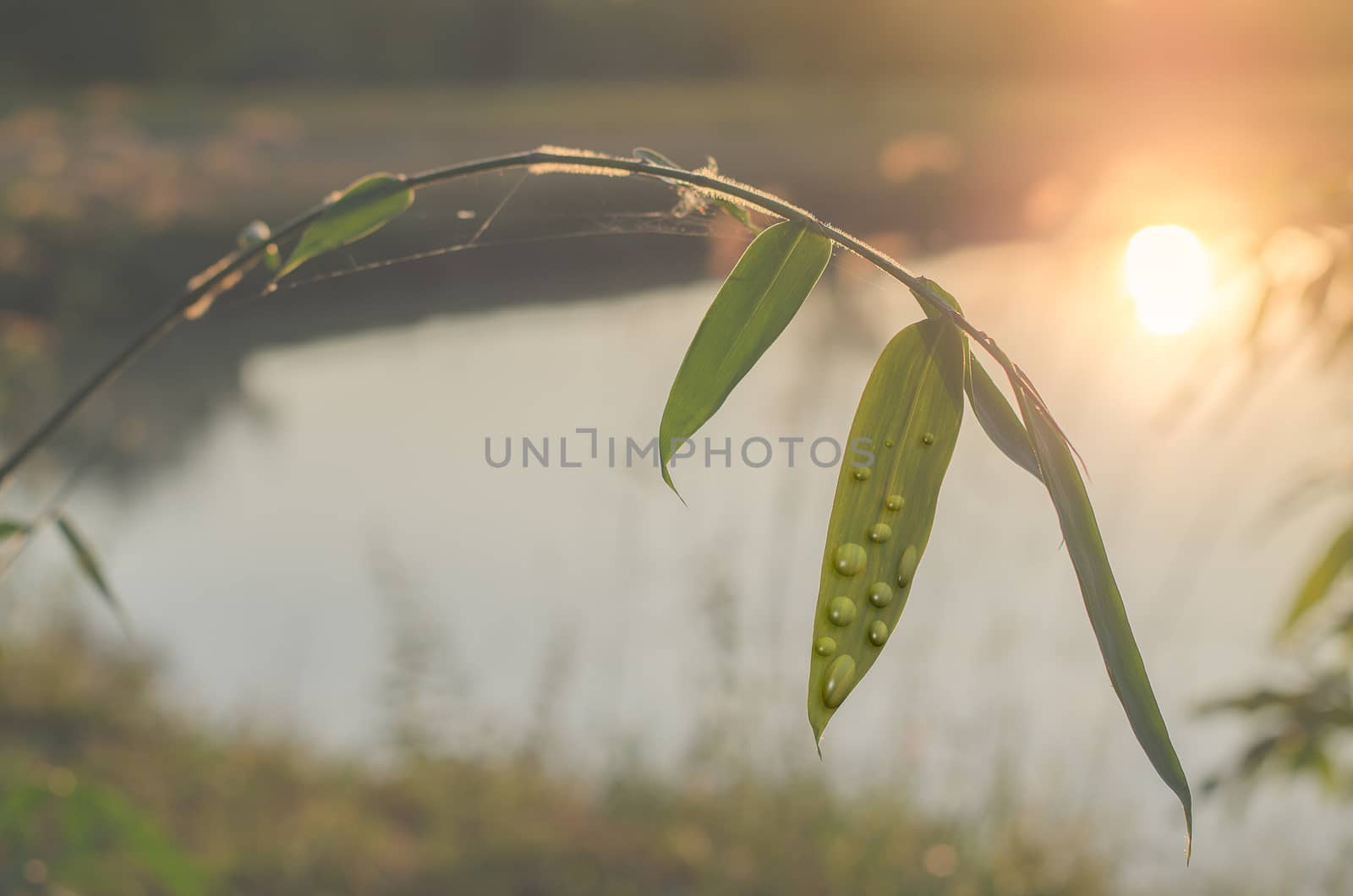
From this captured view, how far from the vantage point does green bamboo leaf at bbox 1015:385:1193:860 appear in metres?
0.18

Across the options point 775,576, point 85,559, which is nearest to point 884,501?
point 85,559

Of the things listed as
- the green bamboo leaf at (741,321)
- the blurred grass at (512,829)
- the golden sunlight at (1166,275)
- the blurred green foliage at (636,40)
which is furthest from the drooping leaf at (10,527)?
the blurred green foliage at (636,40)

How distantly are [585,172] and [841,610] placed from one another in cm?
13

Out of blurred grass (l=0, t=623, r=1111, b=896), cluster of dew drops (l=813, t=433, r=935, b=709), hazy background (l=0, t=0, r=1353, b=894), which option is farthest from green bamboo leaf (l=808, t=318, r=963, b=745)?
blurred grass (l=0, t=623, r=1111, b=896)

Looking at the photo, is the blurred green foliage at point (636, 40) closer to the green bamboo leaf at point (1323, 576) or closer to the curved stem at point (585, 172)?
the green bamboo leaf at point (1323, 576)

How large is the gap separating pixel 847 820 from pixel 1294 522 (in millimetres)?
1341

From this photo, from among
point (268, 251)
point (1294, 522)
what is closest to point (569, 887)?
point (268, 251)

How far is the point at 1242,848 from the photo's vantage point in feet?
5.24

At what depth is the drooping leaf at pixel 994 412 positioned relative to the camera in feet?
0.70

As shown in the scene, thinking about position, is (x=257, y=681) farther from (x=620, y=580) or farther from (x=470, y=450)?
(x=470, y=450)

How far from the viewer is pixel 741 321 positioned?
234mm

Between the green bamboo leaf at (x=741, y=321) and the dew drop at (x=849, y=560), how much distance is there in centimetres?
4

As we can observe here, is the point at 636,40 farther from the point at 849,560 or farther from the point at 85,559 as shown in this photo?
the point at 849,560

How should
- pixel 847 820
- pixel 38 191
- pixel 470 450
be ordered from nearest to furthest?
pixel 847 820, pixel 38 191, pixel 470 450
